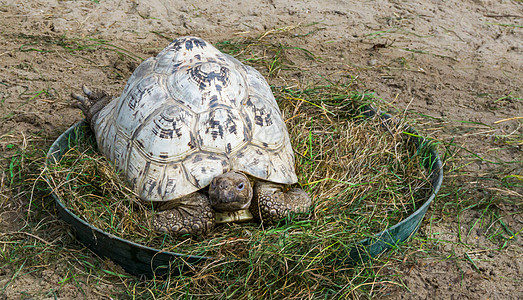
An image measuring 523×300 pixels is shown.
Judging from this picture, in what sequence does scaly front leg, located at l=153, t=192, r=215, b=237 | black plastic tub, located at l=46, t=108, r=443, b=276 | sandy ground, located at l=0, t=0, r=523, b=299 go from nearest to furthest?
black plastic tub, located at l=46, t=108, r=443, b=276, scaly front leg, located at l=153, t=192, r=215, b=237, sandy ground, located at l=0, t=0, r=523, b=299

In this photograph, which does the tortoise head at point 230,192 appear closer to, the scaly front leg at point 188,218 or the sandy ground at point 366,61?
the scaly front leg at point 188,218

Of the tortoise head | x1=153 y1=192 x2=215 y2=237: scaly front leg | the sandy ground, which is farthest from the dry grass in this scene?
the sandy ground

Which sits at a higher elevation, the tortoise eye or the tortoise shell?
the tortoise shell

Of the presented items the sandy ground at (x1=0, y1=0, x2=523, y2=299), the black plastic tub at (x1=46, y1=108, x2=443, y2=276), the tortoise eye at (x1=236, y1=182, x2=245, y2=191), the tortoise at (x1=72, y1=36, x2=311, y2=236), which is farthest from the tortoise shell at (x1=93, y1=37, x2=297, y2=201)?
the sandy ground at (x1=0, y1=0, x2=523, y2=299)

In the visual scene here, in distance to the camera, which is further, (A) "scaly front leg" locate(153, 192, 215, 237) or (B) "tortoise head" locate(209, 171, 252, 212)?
(A) "scaly front leg" locate(153, 192, 215, 237)

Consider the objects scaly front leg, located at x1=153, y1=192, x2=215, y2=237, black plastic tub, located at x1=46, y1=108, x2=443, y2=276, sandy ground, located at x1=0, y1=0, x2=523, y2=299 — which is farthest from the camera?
Answer: sandy ground, located at x1=0, y1=0, x2=523, y2=299

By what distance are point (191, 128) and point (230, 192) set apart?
1.62 ft

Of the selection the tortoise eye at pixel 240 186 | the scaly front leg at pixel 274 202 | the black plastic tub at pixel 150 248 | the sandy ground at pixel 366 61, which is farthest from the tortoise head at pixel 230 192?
the sandy ground at pixel 366 61

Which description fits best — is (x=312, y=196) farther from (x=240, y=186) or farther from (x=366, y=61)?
(x=366, y=61)

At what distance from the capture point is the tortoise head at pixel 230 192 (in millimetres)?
3037

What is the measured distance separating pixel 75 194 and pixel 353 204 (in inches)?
69.8

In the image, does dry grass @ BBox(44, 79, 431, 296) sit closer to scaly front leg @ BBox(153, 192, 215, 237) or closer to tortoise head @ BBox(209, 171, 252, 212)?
scaly front leg @ BBox(153, 192, 215, 237)

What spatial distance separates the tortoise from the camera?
3.16 meters

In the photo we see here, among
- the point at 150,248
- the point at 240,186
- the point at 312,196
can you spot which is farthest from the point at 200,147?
the point at 312,196
